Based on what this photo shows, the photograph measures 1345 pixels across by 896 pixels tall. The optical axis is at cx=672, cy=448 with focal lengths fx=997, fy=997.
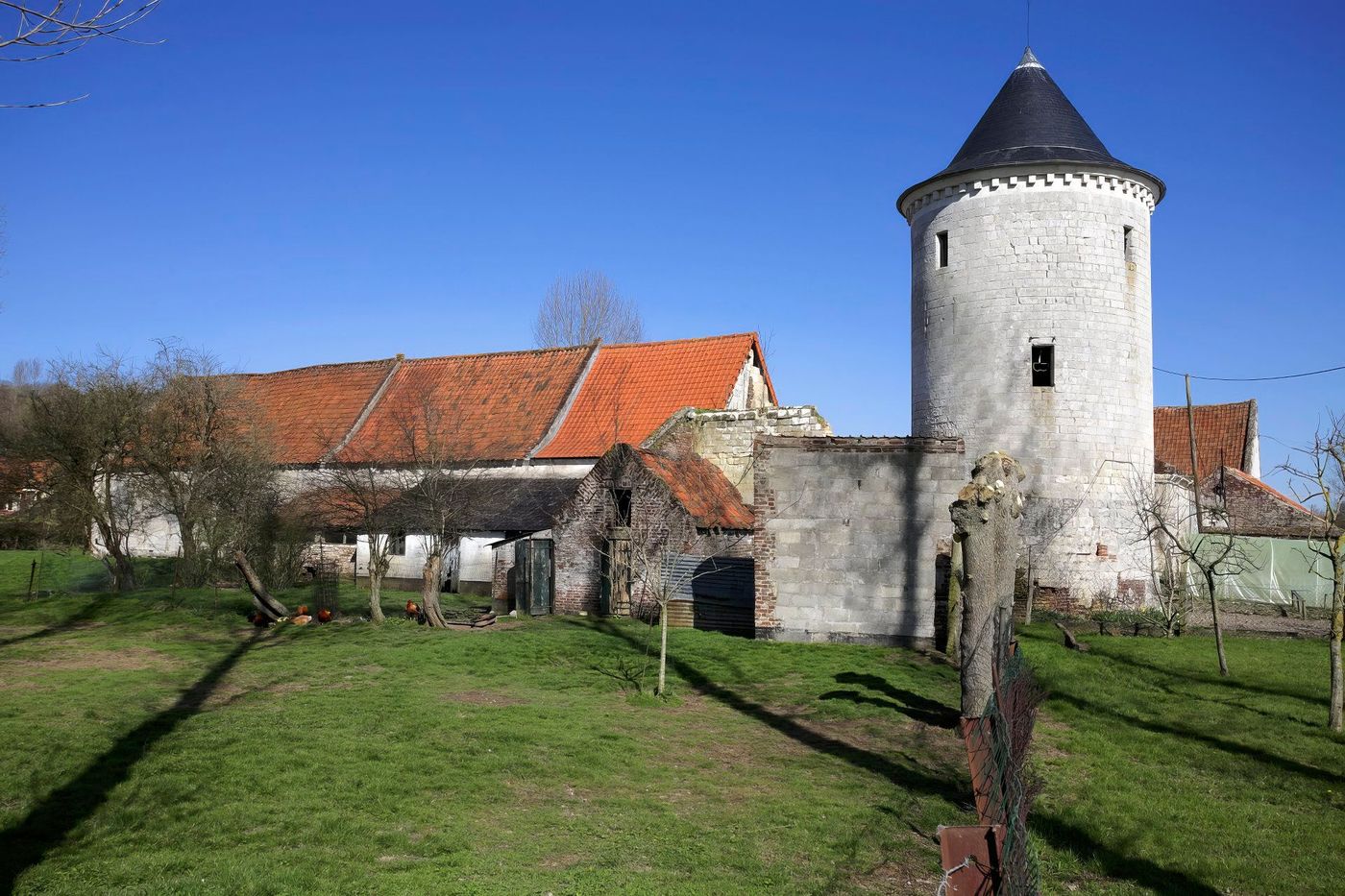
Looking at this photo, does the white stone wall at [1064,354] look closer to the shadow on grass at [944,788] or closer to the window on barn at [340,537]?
the shadow on grass at [944,788]

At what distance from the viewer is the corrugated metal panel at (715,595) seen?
63.0 ft

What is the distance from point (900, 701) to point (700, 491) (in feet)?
32.6

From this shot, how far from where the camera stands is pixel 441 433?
30.5m

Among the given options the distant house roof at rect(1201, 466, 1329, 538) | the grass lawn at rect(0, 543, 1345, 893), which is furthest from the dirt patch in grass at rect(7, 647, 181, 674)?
the distant house roof at rect(1201, 466, 1329, 538)

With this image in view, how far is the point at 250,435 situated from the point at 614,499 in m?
13.8

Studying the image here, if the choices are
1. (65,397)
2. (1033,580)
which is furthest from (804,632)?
(65,397)

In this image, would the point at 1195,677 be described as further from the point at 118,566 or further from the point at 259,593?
the point at 118,566

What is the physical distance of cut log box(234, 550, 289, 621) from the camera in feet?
57.7

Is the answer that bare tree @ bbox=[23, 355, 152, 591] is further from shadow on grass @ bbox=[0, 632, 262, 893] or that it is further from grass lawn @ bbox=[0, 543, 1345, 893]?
shadow on grass @ bbox=[0, 632, 262, 893]

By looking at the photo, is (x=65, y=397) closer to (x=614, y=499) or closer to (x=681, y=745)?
(x=614, y=499)

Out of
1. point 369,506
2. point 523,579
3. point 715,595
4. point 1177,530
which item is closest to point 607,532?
point 523,579

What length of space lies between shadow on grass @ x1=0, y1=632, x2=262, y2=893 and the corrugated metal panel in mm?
10363

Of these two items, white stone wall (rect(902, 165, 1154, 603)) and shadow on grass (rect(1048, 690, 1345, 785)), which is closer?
shadow on grass (rect(1048, 690, 1345, 785))

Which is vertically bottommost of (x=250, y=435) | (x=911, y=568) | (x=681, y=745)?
(x=681, y=745)
